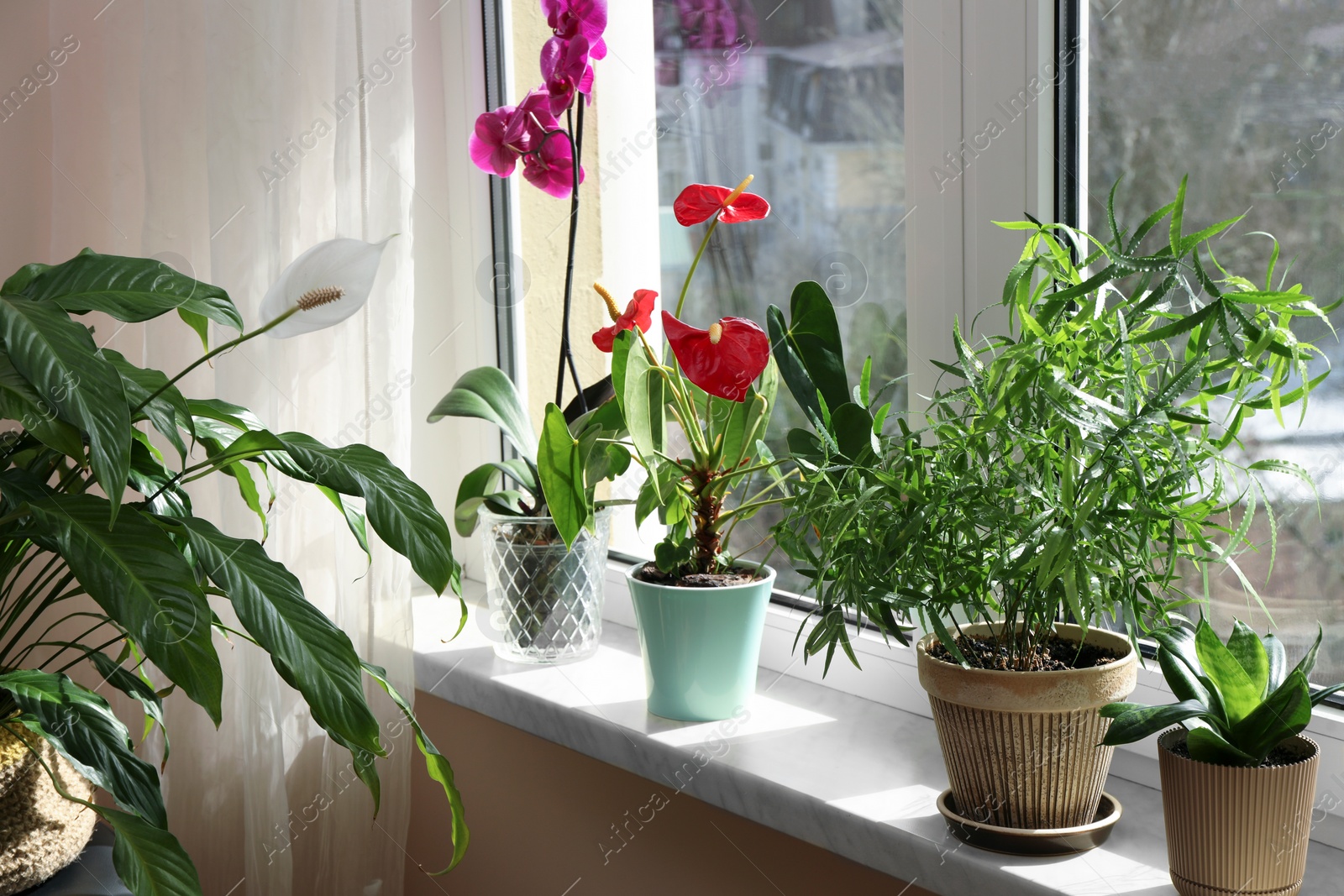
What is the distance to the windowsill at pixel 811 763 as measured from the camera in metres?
0.81

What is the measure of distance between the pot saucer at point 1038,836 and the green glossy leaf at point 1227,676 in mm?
154

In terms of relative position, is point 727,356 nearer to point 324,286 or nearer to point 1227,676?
point 324,286

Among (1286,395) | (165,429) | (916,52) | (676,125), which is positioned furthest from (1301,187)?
(165,429)

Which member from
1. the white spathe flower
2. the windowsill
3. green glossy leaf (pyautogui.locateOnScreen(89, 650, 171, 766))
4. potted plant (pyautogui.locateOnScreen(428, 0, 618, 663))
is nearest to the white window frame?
the windowsill

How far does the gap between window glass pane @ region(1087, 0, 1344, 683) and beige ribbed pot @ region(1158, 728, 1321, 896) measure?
0.65 ft

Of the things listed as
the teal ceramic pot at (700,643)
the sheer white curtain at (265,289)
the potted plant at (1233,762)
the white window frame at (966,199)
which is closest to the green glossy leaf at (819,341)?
the white window frame at (966,199)

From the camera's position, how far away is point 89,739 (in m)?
Result: 0.73

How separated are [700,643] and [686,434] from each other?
210 mm

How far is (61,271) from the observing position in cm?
81

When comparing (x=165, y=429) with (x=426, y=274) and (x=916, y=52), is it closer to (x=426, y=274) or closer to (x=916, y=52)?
(x=916, y=52)

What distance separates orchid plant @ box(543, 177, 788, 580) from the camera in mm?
990

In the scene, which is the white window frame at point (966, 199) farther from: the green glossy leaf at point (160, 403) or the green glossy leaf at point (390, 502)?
the green glossy leaf at point (160, 403)

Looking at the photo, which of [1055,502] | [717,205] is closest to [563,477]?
[717,205]

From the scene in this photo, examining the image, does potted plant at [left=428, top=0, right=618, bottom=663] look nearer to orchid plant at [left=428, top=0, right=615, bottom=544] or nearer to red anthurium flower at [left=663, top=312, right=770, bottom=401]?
orchid plant at [left=428, top=0, right=615, bottom=544]
